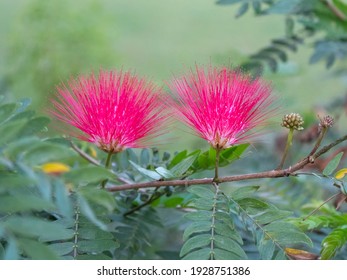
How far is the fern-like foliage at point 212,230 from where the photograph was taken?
17.5 inches

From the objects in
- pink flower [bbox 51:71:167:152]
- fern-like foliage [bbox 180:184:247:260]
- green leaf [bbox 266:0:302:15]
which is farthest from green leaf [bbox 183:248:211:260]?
green leaf [bbox 266:0:302:15]

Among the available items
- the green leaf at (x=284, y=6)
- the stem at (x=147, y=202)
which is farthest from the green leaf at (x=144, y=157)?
the green leaf at (x=284, y=6)

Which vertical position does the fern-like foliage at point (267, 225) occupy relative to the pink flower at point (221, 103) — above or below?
below

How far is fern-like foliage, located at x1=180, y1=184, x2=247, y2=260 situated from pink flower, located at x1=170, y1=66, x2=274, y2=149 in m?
0.04

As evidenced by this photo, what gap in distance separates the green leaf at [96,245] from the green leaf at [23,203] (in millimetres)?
105

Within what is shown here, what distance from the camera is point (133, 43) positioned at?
2.47m

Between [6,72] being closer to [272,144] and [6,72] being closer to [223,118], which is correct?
[272,144]

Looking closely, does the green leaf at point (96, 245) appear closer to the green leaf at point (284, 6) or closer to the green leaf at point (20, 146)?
the green leaf at point (20, 146)

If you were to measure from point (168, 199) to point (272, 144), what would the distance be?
0.57m

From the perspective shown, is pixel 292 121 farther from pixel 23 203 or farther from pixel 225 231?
pixel 23 203

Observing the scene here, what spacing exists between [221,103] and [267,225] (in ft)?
0.32

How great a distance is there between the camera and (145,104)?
486 mm

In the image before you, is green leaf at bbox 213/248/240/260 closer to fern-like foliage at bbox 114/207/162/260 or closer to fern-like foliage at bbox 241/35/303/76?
fern-like foliage at bbox 114/207/162/260

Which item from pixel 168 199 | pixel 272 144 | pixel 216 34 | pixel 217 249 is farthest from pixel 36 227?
pixel 216 34
